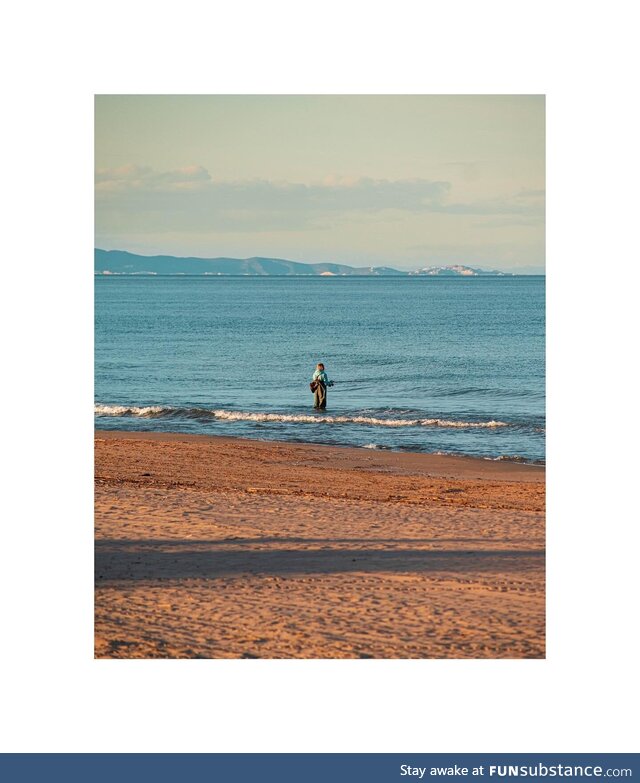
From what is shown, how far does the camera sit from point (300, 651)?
8727 millimetres

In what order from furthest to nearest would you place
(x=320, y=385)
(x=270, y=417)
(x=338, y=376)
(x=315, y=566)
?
(x=338, y=376) < (x=320, y=385) < (x=270, y=417) < (x=315, y=566)

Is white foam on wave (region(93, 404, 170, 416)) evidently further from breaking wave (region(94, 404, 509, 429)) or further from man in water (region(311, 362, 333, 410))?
man in water (region(311, 362, 333, 410))

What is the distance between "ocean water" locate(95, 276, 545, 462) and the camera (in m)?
26.9

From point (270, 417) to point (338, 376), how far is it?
1361 centimetres

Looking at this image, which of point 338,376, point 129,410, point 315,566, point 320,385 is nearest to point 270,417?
point 320,385

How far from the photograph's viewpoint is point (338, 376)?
42625 millimetres

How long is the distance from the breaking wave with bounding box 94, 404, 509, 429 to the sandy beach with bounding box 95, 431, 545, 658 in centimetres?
826

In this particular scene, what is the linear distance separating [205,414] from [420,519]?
16352 mm

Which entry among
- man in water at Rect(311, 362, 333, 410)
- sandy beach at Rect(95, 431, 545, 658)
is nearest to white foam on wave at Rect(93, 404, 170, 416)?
man in water at Rect(311, 362, 333, 410)

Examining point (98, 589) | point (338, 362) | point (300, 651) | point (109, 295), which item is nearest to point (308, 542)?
point (98, 589)

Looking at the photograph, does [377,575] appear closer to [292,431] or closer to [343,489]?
[343,489]

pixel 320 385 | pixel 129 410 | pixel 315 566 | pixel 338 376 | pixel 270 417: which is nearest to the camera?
pixel 315 566

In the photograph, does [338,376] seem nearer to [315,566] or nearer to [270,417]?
[270,417]
